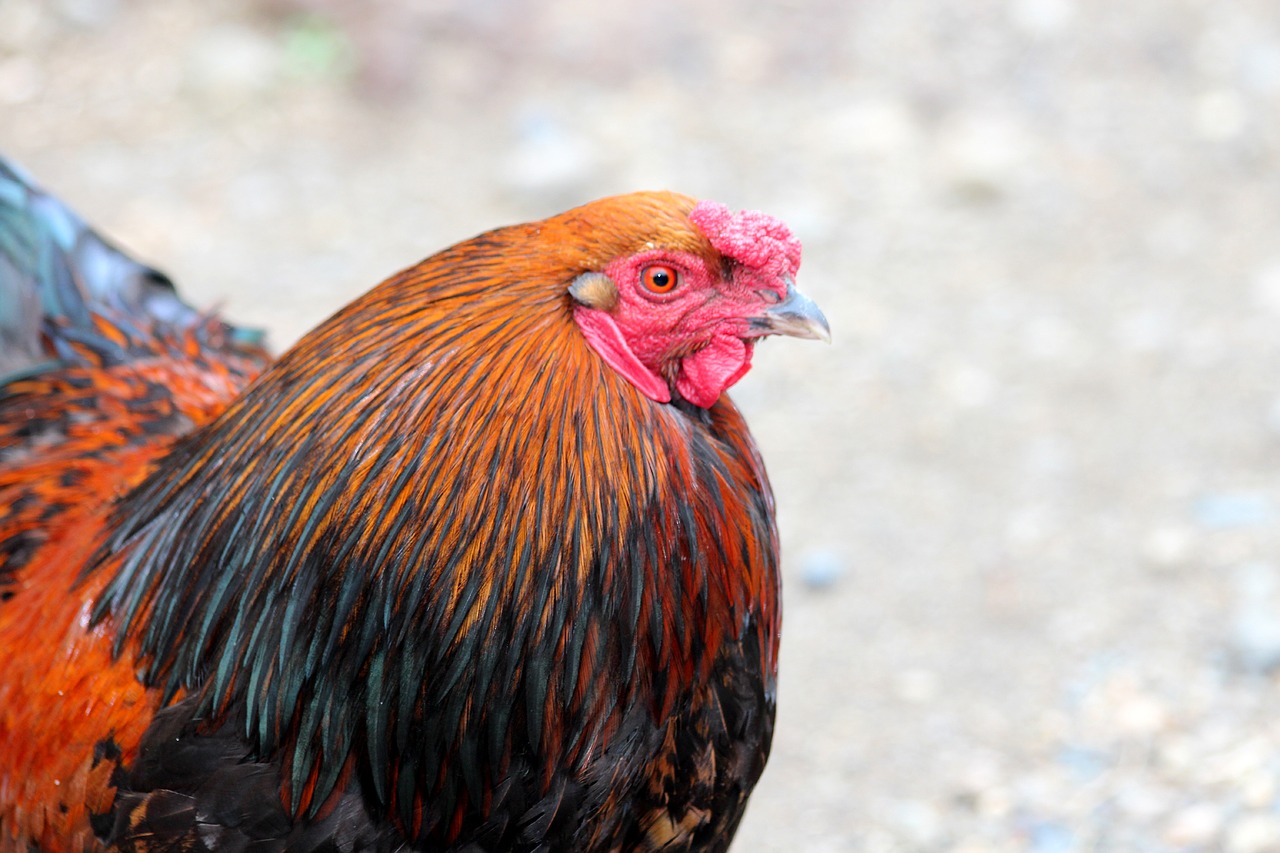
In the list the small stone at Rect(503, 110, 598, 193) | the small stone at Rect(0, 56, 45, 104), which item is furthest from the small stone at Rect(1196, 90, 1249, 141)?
the small stone at Rect(0, 56, 45, 104)

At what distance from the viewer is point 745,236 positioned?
233 centimetres

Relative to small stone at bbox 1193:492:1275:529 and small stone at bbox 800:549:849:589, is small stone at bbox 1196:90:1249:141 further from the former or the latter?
small stone at bbox 800:549:849:589

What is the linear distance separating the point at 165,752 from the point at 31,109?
238 inches

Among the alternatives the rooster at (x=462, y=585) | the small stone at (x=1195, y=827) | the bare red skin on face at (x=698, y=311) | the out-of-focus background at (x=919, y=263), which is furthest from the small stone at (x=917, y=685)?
the bare red skin on face at (x=698, y=311)

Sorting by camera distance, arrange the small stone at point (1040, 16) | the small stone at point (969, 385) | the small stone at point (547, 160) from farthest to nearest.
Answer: the small stone at point (1040, 16), the small stone at point (547, 160), the small stone at point (969, 385)

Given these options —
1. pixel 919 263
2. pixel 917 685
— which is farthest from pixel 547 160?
pixel 917 685

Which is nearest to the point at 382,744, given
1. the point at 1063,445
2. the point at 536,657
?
the point at 536,657

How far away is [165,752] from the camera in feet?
7.97

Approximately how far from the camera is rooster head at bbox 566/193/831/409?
7.62ft

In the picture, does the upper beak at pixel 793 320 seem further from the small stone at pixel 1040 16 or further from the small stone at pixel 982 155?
the small stone at pixel 1040 16

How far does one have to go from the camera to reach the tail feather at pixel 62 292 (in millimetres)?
3211

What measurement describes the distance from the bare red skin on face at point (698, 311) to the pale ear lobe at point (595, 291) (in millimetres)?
10

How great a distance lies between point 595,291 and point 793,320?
37 centimetres

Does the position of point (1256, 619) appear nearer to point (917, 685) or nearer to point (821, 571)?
point (917, 685)
